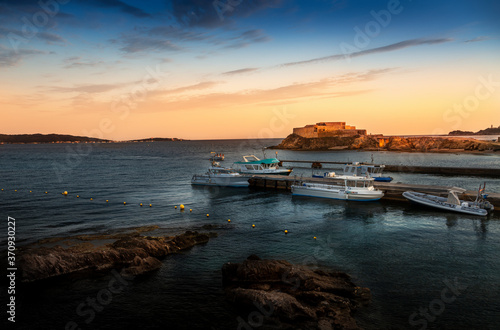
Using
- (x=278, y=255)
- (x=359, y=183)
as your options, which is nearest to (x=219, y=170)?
(x=359, y=183)

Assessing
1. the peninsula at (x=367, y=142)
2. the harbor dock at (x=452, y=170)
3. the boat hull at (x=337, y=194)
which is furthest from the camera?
the peninsula at (x=367, y=142)

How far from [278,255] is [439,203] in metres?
23.4

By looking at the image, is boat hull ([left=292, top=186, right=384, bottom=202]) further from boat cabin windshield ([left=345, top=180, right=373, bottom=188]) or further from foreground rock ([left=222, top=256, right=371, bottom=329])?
foreground rock ([left=222, top=256, right=371, bottom=329])

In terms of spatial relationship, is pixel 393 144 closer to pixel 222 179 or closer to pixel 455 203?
pixel 222 179

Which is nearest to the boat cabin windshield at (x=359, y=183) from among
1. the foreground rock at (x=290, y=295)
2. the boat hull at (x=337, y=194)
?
the boat hull at (x=337, y=194)

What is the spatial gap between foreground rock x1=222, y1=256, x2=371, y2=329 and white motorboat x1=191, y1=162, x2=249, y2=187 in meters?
36.9

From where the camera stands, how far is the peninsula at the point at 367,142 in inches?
5527

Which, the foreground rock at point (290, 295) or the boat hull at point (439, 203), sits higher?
the boat hull at point (439, 203)

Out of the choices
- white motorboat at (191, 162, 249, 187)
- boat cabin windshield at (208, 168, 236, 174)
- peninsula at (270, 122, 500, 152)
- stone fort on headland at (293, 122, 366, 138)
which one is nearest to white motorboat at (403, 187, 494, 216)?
white motorboat at (191, 162, 249, 187)

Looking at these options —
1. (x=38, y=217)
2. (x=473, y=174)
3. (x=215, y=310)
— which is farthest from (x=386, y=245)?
(x=473, y=174)

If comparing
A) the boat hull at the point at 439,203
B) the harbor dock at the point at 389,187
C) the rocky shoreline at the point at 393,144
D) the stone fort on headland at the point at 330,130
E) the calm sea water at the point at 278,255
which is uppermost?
the stone fort on headland at the point at 330,130

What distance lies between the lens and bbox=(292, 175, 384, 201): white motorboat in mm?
41812

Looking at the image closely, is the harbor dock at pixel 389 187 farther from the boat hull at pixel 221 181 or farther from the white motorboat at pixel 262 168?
the white motorboat at pixel 262 168

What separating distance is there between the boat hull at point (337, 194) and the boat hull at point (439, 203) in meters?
3.80
